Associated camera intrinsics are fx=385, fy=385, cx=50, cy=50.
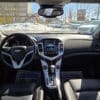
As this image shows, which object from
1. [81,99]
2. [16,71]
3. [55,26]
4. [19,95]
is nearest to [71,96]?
[81,99]

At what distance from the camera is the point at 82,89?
13.5ft

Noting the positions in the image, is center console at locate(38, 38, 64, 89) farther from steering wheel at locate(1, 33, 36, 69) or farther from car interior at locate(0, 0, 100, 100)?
steering wheel at locate(1, 33, 36, 69)

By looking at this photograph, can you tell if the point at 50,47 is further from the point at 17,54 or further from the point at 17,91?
the point at 17,91

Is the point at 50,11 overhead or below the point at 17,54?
overhead

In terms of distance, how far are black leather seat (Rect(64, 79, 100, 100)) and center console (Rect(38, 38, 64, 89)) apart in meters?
0.19

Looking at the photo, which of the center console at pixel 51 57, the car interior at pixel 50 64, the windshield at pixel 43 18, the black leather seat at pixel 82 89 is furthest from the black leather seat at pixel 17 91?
the windshield at pixel 43 18

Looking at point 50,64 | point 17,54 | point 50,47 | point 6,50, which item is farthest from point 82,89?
point 6,50

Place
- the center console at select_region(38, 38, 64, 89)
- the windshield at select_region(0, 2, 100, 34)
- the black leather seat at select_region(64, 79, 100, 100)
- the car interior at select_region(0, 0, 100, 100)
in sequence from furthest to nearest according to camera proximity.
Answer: the center console at select_region(38, 38, 64, 89)
the windshield at select_region(0, 2, 100, 34)
the car interior at select_region(0, 0, 100, 100)
the black leather seat at select_region(64, 79, 100, 100)

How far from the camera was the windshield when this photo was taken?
13.9 feet

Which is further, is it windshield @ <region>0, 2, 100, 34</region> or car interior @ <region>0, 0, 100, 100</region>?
windshield @ <region>0, 2, 100, 34</region>

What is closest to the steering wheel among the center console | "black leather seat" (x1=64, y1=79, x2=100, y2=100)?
the center console

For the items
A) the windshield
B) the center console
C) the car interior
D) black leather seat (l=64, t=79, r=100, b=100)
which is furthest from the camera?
the center console

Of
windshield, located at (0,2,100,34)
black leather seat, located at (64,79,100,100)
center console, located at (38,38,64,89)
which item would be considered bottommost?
black leather seat, located at (64,79,100,100)

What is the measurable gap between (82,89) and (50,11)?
0.90 metres
